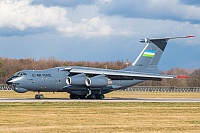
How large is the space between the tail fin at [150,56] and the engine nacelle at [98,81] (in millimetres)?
4020

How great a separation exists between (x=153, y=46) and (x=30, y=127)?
31.2m

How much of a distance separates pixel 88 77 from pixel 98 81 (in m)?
1.40

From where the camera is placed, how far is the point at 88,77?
46719mm

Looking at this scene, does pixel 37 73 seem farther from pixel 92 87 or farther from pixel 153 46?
pixel 153 46

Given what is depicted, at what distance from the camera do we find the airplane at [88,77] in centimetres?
4412

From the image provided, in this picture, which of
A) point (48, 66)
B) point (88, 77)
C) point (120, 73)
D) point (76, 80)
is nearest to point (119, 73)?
point (120, 73)

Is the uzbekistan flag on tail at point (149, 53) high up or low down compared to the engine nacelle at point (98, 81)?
up

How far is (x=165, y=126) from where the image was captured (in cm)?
2077

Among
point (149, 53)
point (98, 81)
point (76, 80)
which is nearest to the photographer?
point (76, 80)

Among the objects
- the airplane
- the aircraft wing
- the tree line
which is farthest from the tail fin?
the tree line

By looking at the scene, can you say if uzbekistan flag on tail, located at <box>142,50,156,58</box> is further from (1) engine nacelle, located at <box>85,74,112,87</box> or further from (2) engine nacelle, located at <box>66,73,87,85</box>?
(2) engine nacelle, located at <box>66,73,87,85</box>

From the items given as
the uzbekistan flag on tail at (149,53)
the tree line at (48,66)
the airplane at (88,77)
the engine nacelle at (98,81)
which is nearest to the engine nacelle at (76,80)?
the airplane at (88,77)

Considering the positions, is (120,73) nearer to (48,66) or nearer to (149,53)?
(149,53)

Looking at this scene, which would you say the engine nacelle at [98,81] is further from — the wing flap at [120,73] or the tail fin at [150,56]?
the tail fin at [150,56]
